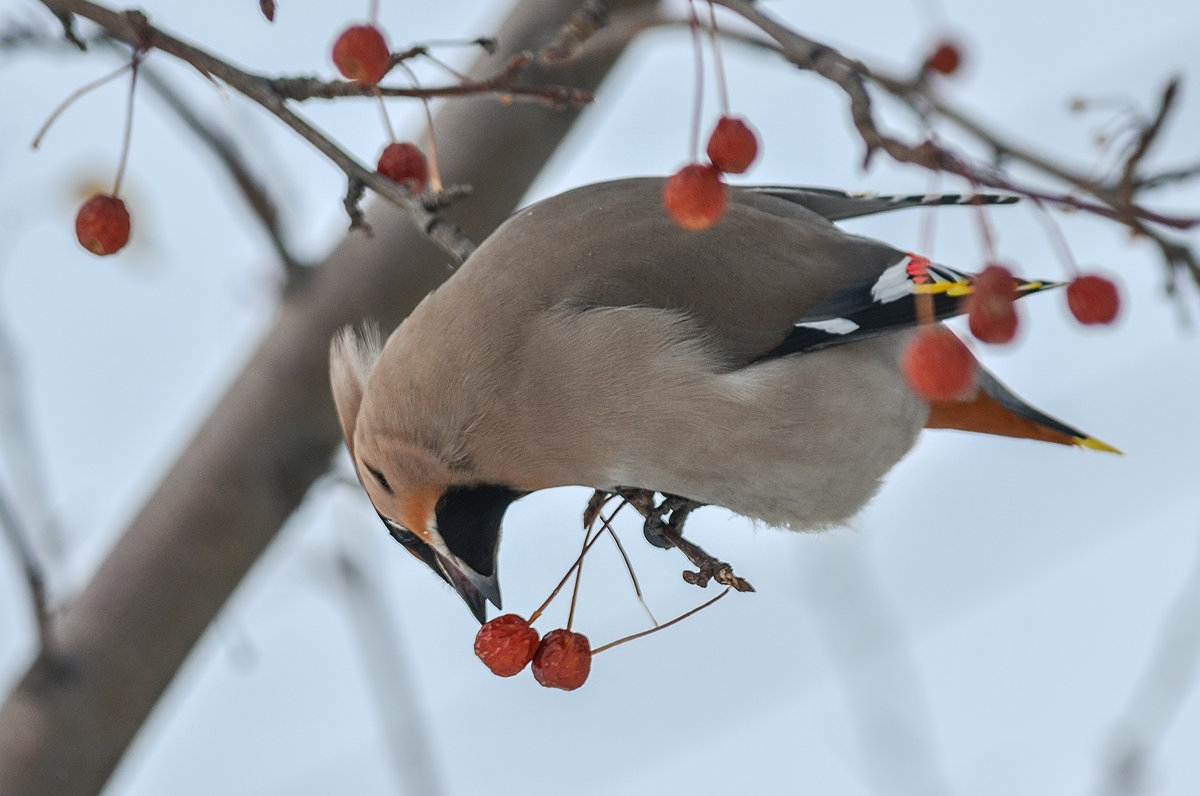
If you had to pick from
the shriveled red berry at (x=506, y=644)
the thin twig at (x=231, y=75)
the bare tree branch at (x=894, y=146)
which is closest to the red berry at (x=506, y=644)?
the shriveled red berry at (x=506, y=644)

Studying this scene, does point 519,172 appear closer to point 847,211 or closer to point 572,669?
point 847,211

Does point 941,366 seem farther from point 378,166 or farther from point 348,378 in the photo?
point 348,378

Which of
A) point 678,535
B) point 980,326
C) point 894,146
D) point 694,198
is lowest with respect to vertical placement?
point 678,535

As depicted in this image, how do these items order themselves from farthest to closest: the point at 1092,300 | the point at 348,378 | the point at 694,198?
the point at 348,378, the point at 1092,300, the point at 694,198

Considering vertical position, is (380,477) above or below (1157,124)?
below

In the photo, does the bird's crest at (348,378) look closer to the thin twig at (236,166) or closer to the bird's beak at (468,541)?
the bird's beak at (468,541)

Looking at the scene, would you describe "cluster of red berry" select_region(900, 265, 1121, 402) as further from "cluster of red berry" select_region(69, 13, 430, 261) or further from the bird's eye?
the bird's eye

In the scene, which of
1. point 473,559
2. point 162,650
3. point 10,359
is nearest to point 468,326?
point 473,559

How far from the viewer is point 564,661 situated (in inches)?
64.2

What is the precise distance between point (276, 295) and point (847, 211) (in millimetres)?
1129

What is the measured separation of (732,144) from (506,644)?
0.74 m

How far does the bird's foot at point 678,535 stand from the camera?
4.89ft

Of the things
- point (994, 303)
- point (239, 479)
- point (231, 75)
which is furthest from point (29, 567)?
point (994, 303)

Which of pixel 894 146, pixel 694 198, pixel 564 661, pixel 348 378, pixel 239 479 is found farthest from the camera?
pixel 239 479
